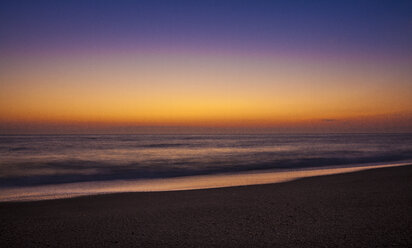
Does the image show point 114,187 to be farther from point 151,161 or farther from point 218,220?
point 151,161

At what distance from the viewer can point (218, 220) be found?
3863mm

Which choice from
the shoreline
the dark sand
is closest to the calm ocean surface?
the shoreline

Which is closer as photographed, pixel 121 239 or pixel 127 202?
pixel 121 239

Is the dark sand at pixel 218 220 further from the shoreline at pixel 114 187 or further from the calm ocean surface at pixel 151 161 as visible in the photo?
the calm ocean surface at pixel 151 161

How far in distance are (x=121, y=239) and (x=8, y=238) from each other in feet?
4.57

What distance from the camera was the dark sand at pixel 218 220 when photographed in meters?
3.16

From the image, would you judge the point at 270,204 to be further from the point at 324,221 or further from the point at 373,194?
the point at 373,194

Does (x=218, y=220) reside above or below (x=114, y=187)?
above

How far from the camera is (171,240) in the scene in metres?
3.18

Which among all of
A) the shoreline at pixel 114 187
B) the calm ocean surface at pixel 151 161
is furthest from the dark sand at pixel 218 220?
the calm ocean surface at pixel 151 161

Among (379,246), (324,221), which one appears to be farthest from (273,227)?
(379,246)

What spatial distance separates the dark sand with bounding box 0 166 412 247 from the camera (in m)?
3.16

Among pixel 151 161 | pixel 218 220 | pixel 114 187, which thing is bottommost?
pixel 151 161

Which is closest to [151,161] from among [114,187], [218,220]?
[114,187]
